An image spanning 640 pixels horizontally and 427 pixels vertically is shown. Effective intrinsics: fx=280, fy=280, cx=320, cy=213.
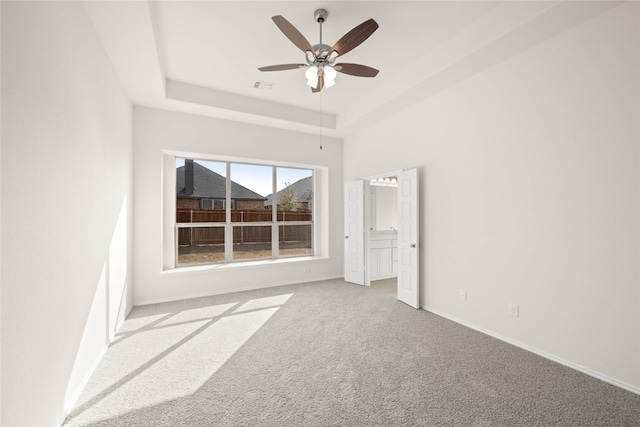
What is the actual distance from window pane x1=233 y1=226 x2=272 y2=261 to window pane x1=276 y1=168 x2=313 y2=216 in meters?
0.47

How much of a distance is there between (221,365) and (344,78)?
3709 millimetres

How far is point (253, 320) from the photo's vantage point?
349 centimetres

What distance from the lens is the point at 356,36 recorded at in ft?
7.75

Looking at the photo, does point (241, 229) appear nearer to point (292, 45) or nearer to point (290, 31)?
point (292, 45)

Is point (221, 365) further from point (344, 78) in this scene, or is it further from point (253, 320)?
point (344, 78)

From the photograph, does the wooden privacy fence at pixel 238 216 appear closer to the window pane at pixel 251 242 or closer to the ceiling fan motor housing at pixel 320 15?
the window pane at pixel 251 242

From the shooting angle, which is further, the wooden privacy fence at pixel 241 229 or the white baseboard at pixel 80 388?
the wooden privacy fence at pixel 241 229

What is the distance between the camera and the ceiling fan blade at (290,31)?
2.18m

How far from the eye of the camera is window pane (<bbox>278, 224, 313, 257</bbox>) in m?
5.61

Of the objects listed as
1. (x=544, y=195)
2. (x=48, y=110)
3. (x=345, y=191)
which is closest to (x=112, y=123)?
(x=48, y=110)

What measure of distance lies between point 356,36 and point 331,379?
2834 millimetres

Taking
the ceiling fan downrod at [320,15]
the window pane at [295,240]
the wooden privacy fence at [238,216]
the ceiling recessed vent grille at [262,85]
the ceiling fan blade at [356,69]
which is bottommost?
the window pane at [295,240]

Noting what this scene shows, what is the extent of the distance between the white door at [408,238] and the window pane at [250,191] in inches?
101

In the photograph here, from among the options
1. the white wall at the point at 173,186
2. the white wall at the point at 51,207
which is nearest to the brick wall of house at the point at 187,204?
the white wall at the point at 173,186
